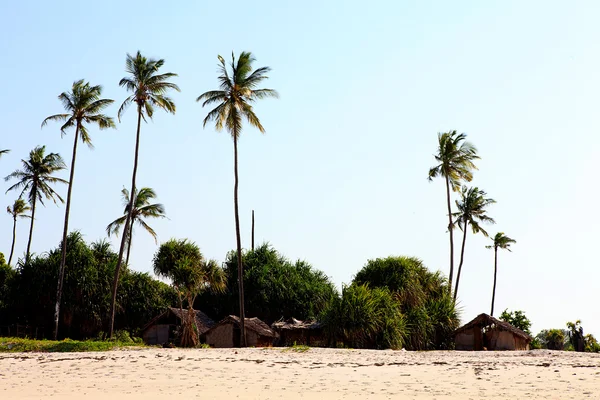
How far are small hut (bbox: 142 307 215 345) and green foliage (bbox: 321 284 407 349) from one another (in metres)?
10.2

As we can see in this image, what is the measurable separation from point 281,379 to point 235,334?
26286mm

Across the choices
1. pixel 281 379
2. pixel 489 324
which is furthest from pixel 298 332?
pixel 281 379

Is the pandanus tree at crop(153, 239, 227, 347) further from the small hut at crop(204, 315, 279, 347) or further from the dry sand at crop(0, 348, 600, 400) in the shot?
the dry sand at crop(0, 348, 600, 400)

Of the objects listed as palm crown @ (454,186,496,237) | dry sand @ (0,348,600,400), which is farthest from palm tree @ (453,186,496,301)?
dry sand @ (0,348,600,400)

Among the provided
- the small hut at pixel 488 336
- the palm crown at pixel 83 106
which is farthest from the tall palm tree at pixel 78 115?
the small hut at pixel 488 336

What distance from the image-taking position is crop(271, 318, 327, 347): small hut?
42.1 m

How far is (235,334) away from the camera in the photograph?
42.0 metres

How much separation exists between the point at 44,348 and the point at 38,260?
17.6 metres

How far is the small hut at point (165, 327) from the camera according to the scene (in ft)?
145

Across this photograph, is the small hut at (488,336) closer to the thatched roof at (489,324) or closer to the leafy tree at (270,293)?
the thatched roof at (489,324)

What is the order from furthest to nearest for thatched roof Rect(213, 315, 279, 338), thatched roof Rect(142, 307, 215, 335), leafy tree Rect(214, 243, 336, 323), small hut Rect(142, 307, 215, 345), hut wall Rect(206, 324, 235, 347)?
1. leafy tree Rect(214, 243, 336, 323)
2. small hut Rect(142, 307, 215, 345)
3. thatched roof Rect(142, 307, 215, 335)
4. hut wall Rect(206, 324, 235, 347)
5. thatched roof Rect(213, 315, 279, 338)

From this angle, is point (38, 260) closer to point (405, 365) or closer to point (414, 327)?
point (414, 327)

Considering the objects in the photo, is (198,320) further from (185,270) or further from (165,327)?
(185,270)

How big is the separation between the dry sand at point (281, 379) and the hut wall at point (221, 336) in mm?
20181
